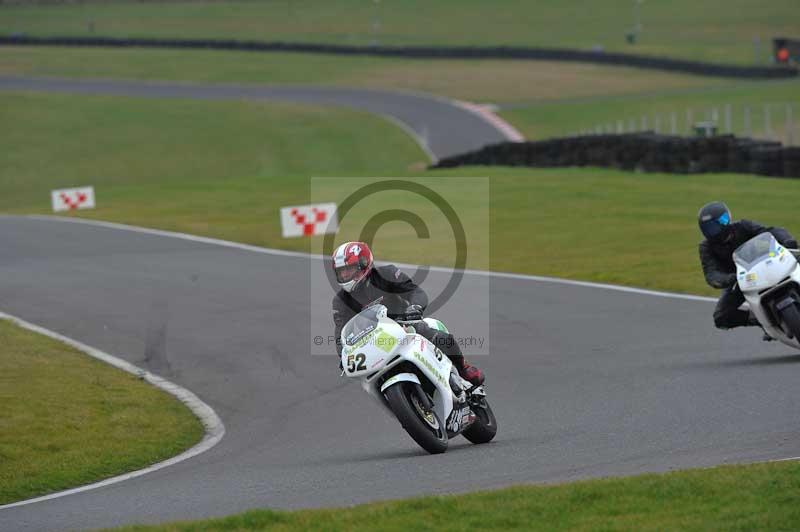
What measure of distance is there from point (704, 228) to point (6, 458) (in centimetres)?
640

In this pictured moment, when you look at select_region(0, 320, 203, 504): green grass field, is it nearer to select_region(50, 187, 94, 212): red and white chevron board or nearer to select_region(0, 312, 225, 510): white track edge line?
select_region(0, 312, 225, 510): white track edge line

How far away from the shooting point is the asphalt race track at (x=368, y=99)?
4965 cm

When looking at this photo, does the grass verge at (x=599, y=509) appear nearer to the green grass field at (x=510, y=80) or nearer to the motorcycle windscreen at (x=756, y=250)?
the motorcycle windscreen at (x=756, y=250)

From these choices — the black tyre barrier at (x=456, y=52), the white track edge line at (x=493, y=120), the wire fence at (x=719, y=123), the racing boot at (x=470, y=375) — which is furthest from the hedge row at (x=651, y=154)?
the black tyre barrier at (x=456, y=52)

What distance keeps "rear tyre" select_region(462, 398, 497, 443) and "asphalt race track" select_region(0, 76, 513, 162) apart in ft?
119

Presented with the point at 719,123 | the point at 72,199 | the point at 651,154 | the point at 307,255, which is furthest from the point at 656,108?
the point at 307,255

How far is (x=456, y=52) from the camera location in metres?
71.9

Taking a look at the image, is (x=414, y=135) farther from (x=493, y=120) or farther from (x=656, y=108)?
(x=656, y=108)

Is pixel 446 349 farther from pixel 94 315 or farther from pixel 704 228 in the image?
pixel 94 315

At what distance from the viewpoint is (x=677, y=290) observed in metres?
17.2

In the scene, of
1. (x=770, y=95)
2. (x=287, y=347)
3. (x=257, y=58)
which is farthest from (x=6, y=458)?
(x=257, y=58)

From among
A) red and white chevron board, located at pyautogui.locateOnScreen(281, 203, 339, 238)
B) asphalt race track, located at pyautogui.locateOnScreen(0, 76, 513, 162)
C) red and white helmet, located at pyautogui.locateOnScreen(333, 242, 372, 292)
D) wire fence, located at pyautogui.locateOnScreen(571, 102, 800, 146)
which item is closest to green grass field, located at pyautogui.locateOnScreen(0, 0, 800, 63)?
asphalt race track, located at pyautogui.locateOnScreen(0, 76, 513, 162)

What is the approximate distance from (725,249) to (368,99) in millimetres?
48824

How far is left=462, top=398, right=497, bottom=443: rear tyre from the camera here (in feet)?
32.1
